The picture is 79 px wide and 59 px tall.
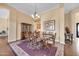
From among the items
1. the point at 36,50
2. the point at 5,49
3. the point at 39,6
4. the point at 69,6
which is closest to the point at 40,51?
the point at 36,50

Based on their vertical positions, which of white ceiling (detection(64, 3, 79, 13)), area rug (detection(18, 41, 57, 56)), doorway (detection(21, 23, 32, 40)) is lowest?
area rug (detection(18, 41, 57, 56))

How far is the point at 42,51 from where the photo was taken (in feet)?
7.80

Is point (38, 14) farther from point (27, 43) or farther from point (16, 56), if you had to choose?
point (16, 56)

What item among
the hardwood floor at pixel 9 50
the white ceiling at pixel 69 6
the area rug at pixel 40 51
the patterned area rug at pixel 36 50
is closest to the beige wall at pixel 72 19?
the white ceiling at pixel 69 6

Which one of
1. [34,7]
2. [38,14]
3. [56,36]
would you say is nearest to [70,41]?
[56,36]

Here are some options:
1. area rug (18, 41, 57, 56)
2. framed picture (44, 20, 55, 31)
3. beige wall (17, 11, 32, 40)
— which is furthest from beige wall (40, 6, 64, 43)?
beige wall (17, 11, 32, 40)

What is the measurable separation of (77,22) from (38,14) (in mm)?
1001

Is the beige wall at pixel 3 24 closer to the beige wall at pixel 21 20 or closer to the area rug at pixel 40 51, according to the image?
the beige wall at pixel 21 20

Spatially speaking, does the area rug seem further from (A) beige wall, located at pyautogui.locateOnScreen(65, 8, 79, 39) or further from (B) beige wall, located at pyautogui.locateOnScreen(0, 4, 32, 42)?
(A) beige wall, located at pyautogui.locateOnScreen(65, 8, 79, 39)

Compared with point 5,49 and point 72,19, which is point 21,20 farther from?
point 72,19

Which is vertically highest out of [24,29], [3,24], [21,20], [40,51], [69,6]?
[69,6]

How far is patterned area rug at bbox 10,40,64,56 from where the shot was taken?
238cm

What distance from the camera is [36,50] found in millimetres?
2385

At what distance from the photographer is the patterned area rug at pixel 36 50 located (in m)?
2.38
